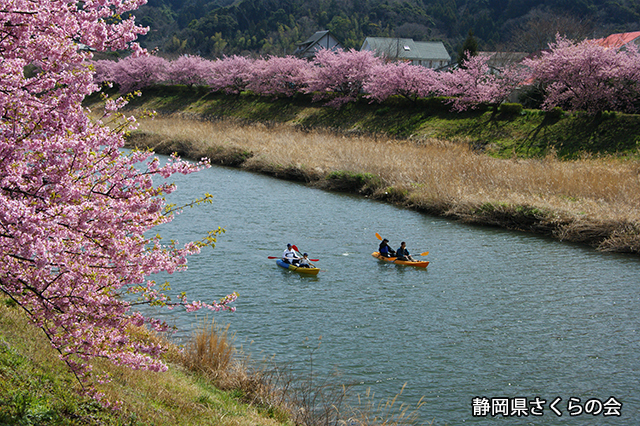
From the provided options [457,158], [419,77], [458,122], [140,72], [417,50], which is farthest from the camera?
[417,50]

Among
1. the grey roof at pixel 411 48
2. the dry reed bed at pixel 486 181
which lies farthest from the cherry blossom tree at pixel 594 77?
the grey roof at pixel 411 48

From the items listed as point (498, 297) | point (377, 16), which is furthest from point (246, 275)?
point (377, 16)

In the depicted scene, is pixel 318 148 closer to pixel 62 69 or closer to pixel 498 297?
pixel 498 297

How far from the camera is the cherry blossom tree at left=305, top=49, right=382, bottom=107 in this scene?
47312mm

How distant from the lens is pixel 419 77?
141 feet

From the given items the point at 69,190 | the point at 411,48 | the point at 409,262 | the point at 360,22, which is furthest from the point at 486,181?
the point at 360,22

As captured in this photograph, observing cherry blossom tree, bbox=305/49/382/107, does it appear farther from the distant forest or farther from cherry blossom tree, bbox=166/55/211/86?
the distant forest

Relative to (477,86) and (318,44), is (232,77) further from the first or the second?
(318,44)

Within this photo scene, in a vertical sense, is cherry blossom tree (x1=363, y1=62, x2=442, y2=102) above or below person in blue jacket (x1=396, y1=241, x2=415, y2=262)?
above

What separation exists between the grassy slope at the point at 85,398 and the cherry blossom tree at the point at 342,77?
41.1 metres

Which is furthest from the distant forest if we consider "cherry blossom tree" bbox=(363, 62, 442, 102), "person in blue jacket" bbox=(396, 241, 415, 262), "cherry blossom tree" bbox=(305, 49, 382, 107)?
"person in blue jacket" bbox=(396, 241, 415, 262)

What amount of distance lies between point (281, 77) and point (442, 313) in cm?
4311

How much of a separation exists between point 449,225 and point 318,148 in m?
12.4

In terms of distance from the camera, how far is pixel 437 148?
3209 cm
